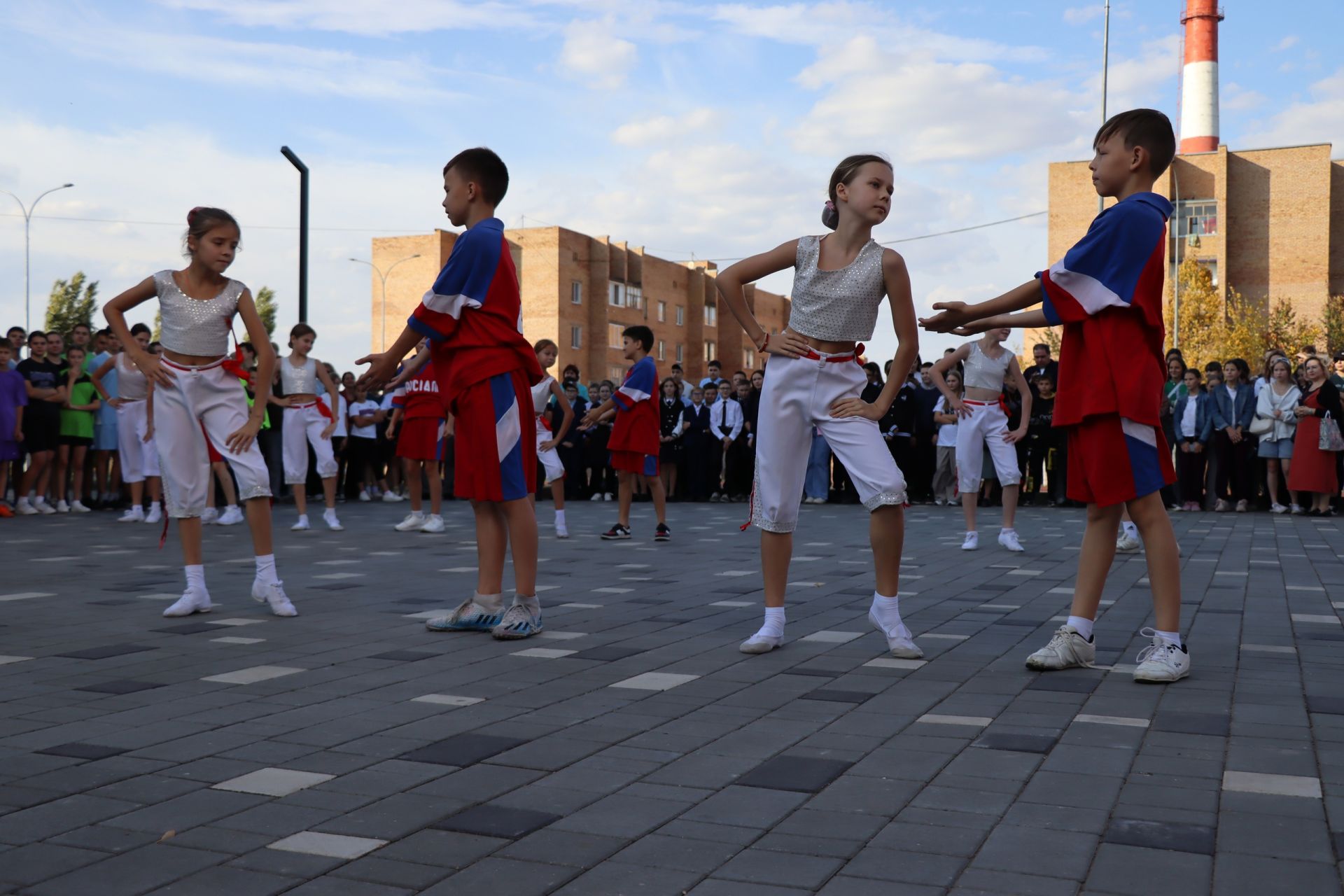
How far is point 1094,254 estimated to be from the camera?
5.04m

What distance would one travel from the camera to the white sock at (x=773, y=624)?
5.71m

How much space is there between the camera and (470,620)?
624 cm

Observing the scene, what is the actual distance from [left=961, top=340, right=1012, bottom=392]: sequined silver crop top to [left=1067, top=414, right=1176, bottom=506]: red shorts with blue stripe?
593cm

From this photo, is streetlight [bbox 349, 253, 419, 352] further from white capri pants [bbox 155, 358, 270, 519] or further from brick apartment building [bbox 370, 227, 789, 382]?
white capri pants [bbox 155, 358, 270, 519]

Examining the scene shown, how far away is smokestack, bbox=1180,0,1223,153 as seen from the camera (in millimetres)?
69500

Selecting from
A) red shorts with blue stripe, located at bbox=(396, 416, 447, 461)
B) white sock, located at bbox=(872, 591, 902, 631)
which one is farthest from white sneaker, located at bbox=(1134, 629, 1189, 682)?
red shorts with blue stripe, located at bbox=(396, 416, 447, 461)

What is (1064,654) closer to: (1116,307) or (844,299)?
(1116,307)

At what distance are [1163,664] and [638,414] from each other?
8.13 m

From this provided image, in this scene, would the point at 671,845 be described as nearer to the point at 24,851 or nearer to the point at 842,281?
the point at 24,851

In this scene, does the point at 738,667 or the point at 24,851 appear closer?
the point at 24,851

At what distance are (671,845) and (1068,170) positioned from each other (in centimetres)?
7006

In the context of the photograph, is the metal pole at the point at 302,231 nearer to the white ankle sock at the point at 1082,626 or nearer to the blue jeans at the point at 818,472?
the blue jeans at the point at 818,472

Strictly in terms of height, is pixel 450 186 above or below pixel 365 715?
above

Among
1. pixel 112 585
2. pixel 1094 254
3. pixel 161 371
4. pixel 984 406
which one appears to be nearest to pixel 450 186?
pixel 161 371
